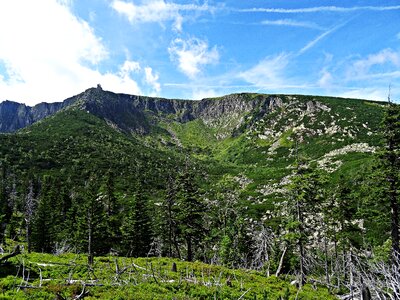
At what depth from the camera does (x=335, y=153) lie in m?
136

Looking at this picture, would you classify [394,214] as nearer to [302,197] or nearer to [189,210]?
[302,197]

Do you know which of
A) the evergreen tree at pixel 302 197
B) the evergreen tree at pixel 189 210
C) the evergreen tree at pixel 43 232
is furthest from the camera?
the evergreen tree at pixel 43 232

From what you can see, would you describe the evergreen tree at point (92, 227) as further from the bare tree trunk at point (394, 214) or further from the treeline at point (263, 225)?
the bare tree trunk at point (394, 214)

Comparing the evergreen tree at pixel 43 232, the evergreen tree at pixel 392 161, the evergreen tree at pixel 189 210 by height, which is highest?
the evergreen tree at pixel 392 161

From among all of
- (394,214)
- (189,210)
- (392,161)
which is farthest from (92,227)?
(392,161)

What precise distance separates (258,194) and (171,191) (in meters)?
67.8

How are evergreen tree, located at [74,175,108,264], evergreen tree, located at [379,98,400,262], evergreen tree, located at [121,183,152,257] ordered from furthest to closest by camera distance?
evergreen tree, located at [121,183,152,257] < evergreen tree, located at [74,175,108,264] < evergreen tree, located at [379,98,400,262]

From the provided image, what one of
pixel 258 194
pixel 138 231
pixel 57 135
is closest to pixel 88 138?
pixel 57 135

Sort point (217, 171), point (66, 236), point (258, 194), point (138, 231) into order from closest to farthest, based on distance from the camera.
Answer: point (138, 231) → point (66, 236) → point (258, 194) → point (217, 171)

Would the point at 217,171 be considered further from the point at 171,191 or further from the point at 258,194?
the point at 171,191

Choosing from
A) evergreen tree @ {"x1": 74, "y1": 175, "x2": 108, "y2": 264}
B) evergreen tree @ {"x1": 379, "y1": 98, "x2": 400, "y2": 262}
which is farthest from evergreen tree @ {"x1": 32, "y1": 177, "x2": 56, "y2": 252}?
evergreen tree @ {"x1": 379, "y1": 98, "x2": 400, "y2": 262}

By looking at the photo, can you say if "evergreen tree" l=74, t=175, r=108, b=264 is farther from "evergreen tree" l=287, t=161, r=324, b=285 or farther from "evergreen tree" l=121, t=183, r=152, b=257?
"evergreen tree" l=287, t=161, r=324, b=285

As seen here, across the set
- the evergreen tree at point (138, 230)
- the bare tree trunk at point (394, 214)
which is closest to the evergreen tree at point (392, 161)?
the bare tree trunk at point (394, 214)

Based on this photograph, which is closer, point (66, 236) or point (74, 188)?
point (66, 236)
